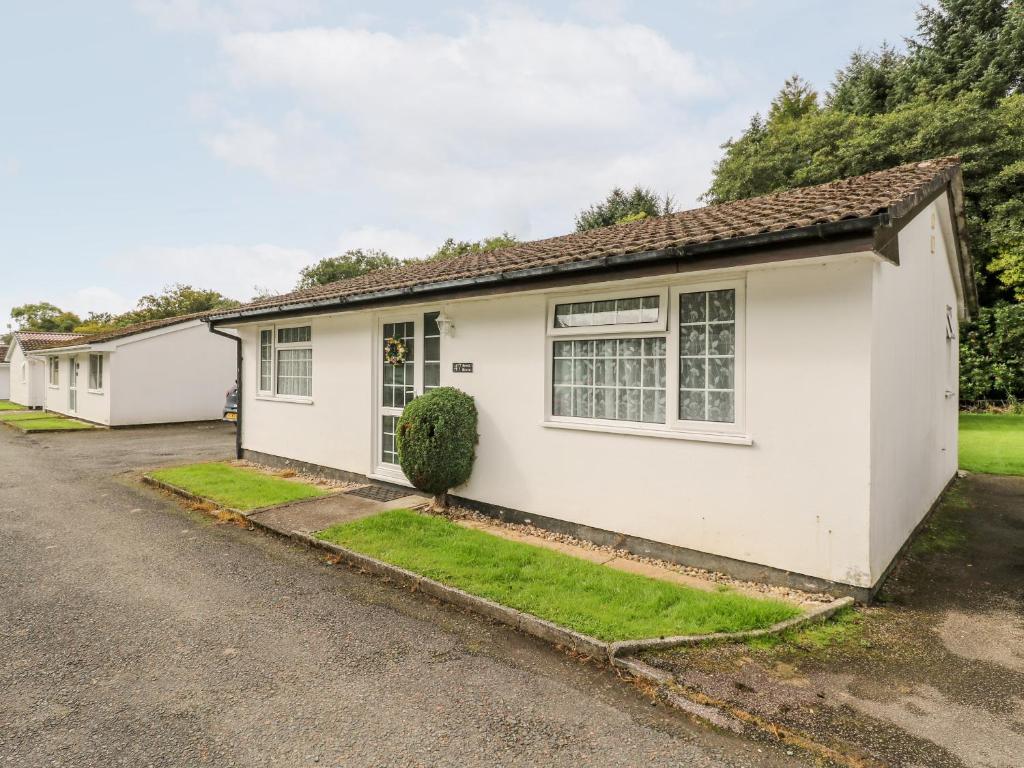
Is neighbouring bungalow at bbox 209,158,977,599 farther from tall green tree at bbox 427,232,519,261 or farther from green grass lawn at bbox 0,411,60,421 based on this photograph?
tall green tree at bbox 427,232,519,261

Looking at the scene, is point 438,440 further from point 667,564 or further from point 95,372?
point 95,372

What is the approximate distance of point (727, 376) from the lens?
15.7ft

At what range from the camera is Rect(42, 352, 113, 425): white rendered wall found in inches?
706

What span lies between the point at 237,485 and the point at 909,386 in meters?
9.11

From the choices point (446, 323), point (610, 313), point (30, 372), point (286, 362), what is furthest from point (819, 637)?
point (30, 372)

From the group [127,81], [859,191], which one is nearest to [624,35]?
[859,191]

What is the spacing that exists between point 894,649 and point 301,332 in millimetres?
9289

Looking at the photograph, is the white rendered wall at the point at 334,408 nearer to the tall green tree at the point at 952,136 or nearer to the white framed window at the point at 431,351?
the white framed window at the point at 431,351

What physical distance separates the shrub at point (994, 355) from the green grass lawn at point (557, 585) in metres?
20.4

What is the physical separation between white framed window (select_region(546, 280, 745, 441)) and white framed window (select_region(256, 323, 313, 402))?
5.44 metres

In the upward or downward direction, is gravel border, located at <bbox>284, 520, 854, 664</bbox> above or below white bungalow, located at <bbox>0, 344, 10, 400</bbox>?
below

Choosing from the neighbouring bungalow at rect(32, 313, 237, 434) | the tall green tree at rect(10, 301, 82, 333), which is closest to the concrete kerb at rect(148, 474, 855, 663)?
the neighbouring bungalow at rect(32, 313, 237, 434)

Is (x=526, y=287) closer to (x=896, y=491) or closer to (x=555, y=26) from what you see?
(x=896, y=491)

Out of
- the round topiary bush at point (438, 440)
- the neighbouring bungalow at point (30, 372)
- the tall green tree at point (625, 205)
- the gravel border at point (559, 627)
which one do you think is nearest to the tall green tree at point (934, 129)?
the tall green tree at point (625, 205)
